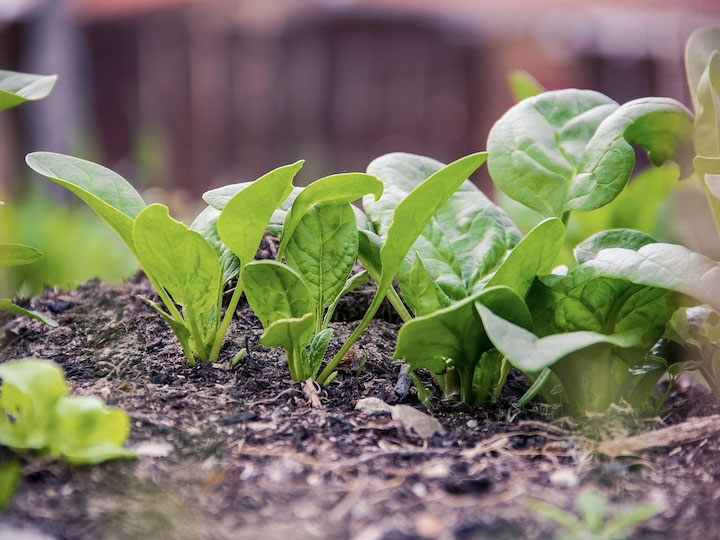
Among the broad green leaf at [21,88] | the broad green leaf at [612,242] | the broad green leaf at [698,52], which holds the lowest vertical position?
the broad green leaf at [612,242]

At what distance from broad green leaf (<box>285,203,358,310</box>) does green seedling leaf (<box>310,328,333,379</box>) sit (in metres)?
0.07

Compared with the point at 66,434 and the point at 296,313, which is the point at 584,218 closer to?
the point at 296,313

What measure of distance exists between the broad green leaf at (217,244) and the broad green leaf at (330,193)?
0.08 meters

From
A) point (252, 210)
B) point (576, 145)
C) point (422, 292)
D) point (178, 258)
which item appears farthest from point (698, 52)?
point (178, 258)

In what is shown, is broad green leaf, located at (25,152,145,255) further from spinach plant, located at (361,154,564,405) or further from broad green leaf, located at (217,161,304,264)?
spinach plant, located at (361,154,564,405)

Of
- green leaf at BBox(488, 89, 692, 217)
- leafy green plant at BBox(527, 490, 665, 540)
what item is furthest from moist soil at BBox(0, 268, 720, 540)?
green leaf at BBox(488, 89, 692, 217)

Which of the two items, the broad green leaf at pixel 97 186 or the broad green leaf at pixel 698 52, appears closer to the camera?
the broad green leaf at pixel 97 186

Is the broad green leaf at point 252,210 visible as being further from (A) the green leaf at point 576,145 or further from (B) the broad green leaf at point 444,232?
(A) the green leaf at point 576,145

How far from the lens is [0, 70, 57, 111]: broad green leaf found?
3.20 ft

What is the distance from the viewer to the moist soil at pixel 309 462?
69 centimetres

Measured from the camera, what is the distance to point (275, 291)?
969 mm

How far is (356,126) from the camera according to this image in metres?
5.85

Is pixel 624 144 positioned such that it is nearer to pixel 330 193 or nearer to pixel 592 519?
pixel 330 193

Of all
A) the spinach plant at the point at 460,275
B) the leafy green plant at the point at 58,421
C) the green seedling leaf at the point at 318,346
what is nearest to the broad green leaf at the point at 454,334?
the spinach plant at the point at 460,275
